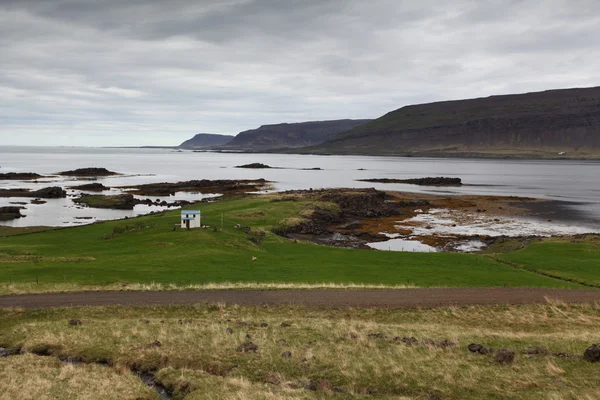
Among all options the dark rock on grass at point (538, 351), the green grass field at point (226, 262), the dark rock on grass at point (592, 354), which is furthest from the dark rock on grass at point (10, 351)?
the dark rock on grass at point (592, 354)

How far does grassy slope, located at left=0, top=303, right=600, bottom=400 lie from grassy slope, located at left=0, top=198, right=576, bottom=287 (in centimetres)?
801

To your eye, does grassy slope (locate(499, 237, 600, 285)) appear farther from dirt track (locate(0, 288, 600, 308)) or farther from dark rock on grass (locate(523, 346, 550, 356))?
dark rock on grass (locate(523, 346, 550, 356))

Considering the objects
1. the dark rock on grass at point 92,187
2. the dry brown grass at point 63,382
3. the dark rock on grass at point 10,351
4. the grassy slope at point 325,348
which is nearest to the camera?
the dry brown grass at point 63,382

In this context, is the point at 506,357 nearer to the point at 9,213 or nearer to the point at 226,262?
the point at 226,262

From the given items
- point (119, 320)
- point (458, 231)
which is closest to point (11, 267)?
point (119, 320)

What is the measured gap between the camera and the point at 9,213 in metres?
86.4

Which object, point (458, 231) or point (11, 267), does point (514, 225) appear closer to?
point (458, 231)

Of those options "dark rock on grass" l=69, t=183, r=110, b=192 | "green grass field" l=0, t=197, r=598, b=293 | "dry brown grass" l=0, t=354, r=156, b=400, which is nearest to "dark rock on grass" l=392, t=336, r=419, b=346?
"dry brown grass" l=0, t=354, r=156, b=400

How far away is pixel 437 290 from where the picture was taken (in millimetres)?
33594

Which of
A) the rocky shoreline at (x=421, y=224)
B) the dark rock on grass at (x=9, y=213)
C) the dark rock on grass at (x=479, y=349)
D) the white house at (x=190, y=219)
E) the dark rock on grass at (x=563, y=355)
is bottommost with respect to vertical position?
the rocky shoreline at (x=421, y=224)

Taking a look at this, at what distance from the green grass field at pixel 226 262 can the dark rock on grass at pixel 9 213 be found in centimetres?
2850

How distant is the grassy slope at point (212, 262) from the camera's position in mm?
35875

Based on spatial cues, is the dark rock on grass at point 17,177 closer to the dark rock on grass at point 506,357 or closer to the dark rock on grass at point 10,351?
the dark rock on grass at point 10,351

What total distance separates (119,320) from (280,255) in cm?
2404
